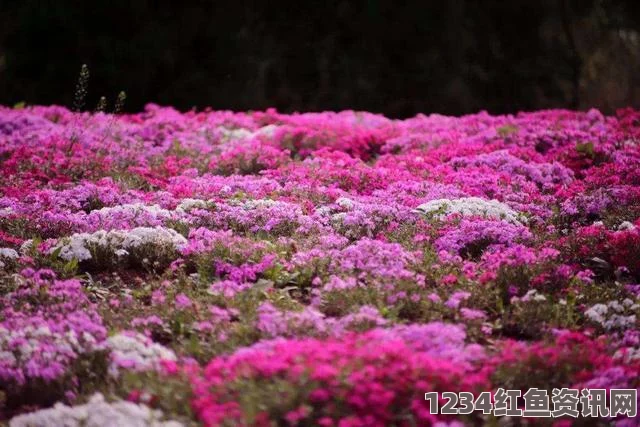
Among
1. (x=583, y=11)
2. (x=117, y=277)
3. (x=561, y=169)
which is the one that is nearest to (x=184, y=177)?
(x=117, y=277)

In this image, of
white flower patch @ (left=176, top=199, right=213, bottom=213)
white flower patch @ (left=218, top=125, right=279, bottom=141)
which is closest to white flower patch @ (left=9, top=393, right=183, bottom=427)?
white flower patch @ (left=176, top=199, right=213, bottom=213)

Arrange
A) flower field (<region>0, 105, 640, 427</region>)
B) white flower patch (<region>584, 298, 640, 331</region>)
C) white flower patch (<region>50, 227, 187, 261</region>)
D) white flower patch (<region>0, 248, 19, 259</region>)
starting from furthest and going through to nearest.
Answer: white flower patch (<region>50, 227, 187, 261</region>), white flower patch (<region>0, 248, 19, 259</region>), white flower patch (<region>584, 298, 640, 331</region>), flower field (<region>0, 105, 640, 427</region>)

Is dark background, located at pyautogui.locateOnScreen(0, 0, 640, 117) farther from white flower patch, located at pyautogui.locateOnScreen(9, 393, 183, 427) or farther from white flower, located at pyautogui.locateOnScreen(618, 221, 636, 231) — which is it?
white flower patch, located at pyautogui.locateOnScreen(9, 393, 183, 427)

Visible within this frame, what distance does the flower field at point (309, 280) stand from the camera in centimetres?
466

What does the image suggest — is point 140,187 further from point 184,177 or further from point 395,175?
point 395,175

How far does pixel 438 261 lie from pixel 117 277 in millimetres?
3057

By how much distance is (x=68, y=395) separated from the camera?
506 centimetres

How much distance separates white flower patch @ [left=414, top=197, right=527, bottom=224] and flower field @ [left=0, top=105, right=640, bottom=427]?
→ 0.08 feet

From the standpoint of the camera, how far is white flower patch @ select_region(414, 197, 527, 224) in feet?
28.9

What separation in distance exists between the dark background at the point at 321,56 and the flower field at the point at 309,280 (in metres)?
7.88

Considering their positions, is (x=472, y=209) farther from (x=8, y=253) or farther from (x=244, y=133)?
(x=244, y=133)

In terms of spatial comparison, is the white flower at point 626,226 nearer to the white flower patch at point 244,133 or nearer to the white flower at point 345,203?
the white flower at point 345,203

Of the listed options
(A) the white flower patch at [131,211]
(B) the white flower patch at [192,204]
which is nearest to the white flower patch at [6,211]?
(A) the white flower patch at [131,211]

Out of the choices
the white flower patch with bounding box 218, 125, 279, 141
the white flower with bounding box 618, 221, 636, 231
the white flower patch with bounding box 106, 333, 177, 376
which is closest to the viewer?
the white flower patch with bounding box 106, 333, 177, 376
